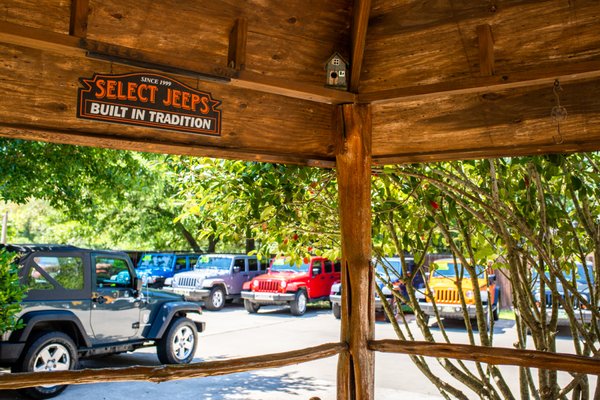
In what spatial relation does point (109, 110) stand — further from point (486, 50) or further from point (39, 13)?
point (486, 50)

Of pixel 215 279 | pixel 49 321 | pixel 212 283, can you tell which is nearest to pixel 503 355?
pixel 49 321

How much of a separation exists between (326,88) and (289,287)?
1442cm

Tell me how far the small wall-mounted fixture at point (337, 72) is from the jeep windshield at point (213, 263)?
1605cm

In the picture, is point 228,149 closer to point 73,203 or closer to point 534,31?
point 534,31

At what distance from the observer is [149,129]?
3459mm

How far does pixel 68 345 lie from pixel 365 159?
632cm

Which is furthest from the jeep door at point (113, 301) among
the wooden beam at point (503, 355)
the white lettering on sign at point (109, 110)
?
the white lettering on sign at point (109, 110)

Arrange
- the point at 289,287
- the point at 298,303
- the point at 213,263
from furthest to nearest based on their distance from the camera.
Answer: the point at 213,263, the point at 298,303, the point at 289,287

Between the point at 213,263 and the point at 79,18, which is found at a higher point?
the point at 79,18

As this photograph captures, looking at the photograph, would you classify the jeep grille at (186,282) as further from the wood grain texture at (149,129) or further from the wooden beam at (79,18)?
the wooden beam at (79,18)

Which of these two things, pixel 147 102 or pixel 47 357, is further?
pixel 47 357

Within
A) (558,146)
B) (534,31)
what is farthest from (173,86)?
(558,146)

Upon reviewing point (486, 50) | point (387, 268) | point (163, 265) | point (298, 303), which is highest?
point (486, 50)

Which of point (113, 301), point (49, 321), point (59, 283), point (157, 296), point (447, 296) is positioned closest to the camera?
point (49, 321)
